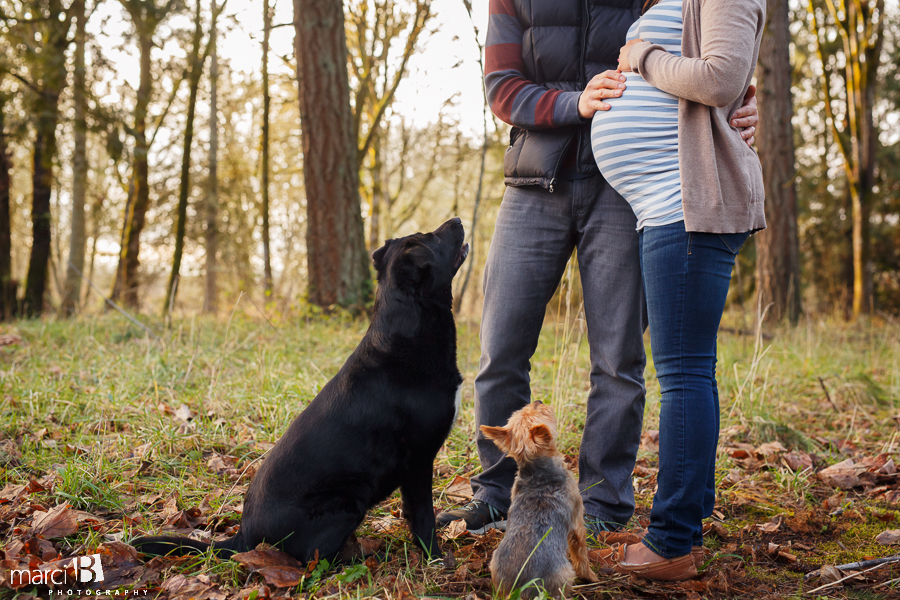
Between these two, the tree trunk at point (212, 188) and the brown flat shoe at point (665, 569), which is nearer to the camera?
the brown flat shoe at point (665, 569)

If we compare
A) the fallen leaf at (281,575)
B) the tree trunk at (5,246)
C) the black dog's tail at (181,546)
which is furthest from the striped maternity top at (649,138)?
the tree trunk at (5,246)

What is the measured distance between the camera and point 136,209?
11648mm

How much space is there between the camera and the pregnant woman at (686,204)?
1.79 m

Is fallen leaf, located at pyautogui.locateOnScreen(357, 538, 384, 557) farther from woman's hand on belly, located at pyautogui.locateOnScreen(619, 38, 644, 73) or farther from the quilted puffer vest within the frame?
woman's hand on belly, located at pyautogui.locateOnScreen(619, 38, 644, 73)

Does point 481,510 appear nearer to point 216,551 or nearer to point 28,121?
point 216,551

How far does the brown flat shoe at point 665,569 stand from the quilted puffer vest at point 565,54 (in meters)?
1.52

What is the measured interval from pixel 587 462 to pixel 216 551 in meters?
1.63

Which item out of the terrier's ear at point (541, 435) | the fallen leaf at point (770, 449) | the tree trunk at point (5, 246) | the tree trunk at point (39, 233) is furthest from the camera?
the tree trunk at point (39, 233)

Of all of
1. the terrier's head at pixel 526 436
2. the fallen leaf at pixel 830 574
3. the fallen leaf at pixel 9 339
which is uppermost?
the fallen leaf at pixel 9 339

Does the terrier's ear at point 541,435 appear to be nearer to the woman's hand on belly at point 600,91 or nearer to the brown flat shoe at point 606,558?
the brown flat shoe at point 606,558

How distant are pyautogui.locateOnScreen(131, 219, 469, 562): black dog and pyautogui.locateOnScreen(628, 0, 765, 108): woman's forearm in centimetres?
115

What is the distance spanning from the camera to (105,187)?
1619 cm

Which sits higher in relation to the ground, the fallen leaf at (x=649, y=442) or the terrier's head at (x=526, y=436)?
the terrier's head at (x=526, y=436)

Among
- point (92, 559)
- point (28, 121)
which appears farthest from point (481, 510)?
point (28, 121)
